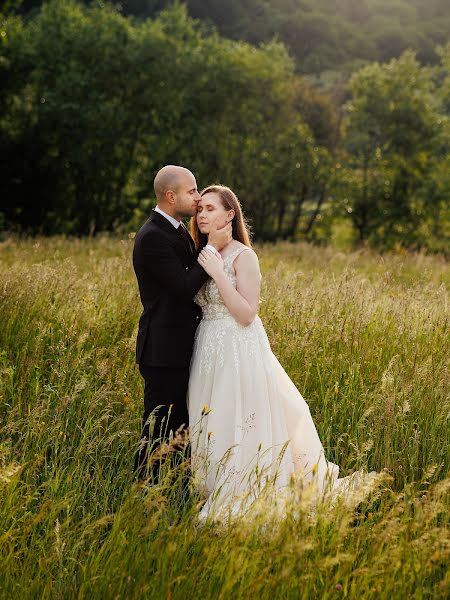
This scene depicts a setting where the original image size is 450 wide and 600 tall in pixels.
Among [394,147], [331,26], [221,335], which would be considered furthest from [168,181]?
[331,26]

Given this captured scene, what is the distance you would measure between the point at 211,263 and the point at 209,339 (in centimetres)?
52

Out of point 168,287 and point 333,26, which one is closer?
point 168,287

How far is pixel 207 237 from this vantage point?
14.9 feet

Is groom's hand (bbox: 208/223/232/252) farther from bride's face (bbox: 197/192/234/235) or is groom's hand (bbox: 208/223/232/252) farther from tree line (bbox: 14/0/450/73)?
tree line (bbox: 14/0/450/73)

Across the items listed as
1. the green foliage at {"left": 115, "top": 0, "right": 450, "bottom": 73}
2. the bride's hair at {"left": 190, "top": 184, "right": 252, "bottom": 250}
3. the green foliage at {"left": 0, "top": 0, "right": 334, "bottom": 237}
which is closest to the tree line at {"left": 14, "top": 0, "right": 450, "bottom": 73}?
the green foliage at {"left": 115, "top": 0, "right": 450, "bottom": 73}

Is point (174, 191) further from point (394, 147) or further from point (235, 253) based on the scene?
point (394, 147)

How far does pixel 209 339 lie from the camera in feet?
14.2

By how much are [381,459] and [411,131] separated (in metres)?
26.5

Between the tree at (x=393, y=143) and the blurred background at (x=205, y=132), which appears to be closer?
the blurred background at (x=205, y=132)

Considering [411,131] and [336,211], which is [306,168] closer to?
[336,211]

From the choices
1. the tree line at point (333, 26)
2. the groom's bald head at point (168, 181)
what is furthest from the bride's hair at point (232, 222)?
the tree line at point (333, 26)

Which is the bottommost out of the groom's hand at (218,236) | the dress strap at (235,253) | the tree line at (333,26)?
the dress strap at (235,253)

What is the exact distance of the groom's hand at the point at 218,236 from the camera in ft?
14.1

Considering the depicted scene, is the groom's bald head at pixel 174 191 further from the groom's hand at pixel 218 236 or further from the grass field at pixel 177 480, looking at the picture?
the grass field at pixel 177 480
